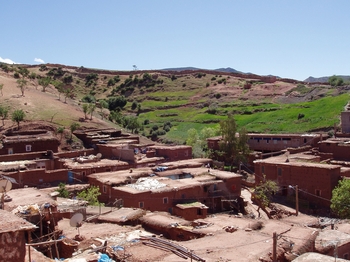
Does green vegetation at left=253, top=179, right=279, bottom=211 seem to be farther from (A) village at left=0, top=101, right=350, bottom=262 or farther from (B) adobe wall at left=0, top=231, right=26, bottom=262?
(B) adobe wall at left=0, top=231, right=26, bottom=262

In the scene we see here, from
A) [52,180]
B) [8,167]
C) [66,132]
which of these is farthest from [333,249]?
[66,132]

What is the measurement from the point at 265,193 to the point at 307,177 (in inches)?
104

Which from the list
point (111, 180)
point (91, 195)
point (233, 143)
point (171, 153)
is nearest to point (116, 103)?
point (233, 143)

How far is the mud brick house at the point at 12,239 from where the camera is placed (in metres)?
8.49

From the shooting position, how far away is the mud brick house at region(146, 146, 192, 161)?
106 feet

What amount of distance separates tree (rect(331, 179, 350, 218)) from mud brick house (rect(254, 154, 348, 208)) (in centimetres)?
191

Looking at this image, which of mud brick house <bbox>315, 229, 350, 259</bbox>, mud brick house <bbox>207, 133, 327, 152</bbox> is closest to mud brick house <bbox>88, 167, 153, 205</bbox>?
mud brick house <bbox>315, 229, 350, 259</bbox>

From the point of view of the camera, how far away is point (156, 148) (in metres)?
33.2

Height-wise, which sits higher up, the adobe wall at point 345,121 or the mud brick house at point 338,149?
the adobe wall at point 345,121

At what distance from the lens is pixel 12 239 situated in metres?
8.60

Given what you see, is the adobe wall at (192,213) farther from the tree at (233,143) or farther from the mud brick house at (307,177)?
the tree at (233,143)

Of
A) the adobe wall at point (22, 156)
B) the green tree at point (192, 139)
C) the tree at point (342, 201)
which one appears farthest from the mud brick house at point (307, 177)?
the green tree at point (192, 139)

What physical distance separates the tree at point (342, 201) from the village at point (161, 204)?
36.6 inches

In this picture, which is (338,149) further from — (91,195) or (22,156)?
(22,156)
